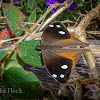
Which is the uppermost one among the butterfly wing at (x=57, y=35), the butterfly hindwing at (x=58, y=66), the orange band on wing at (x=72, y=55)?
the butterfly wing at (x=57, y=35)

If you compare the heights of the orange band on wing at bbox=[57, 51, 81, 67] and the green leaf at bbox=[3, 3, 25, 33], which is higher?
the green leaf at bbox=[3, 3, 25, 33]

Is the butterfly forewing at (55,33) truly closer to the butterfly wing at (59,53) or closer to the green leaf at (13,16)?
the butterfly wing at (59,53)

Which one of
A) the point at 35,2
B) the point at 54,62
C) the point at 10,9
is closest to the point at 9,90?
the point at 54,62

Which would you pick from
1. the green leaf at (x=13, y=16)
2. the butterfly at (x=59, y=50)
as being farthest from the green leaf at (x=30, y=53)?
the green leaf at (x=13, y=16)

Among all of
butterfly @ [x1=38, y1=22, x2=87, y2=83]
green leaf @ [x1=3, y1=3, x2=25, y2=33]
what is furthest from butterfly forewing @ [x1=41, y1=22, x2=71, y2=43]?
green leaf @ [x1=3, y1=3, x2=25, y2=33]

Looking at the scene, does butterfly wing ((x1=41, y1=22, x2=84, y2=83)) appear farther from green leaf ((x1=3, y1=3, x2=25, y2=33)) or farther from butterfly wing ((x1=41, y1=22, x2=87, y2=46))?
green leaf ((x1=3, y1=3, x2=25, y2=33))

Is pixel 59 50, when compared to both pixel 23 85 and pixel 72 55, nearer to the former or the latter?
pixel 72 55
